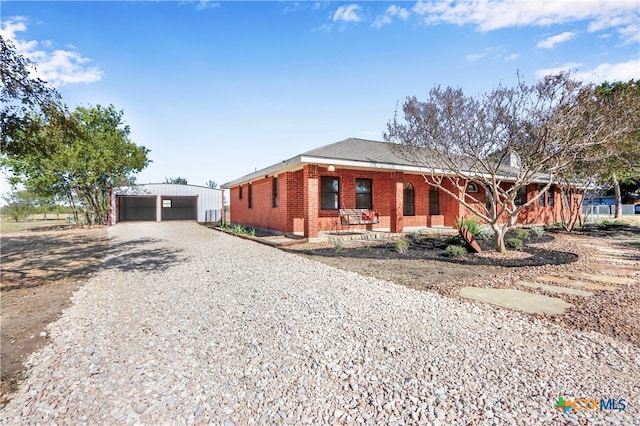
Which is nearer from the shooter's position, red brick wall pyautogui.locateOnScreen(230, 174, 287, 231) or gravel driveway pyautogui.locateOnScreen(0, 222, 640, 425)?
gravel driveway pyautogui.locateOnScreen(0, 222, 640, 425)

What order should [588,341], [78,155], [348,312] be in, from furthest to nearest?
[78,155] → [348,312] → [588,341]

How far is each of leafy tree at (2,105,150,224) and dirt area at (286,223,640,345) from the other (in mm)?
18853

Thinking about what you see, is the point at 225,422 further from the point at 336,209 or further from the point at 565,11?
the point at 565,11

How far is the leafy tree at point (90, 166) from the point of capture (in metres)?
20.3

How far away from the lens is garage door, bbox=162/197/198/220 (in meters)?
28.2

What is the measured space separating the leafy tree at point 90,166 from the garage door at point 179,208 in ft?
12.6

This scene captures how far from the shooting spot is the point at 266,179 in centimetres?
1418

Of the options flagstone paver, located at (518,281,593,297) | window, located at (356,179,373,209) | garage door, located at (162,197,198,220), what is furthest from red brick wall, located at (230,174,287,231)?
garage door, located at (162,197,198,220)

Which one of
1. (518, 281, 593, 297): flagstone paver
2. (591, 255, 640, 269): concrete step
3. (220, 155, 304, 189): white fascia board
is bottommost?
(518, 281, 593, 297): flagstone paver

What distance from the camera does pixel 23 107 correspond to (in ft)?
19.4

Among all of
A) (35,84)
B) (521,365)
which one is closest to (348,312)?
(521,365)

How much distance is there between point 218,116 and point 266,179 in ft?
11.2

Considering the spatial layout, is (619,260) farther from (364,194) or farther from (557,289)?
(364,194)

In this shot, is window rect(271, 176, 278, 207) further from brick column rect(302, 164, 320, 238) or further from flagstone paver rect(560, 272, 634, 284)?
flagstone paver rect(560, 272, 634, 284)
